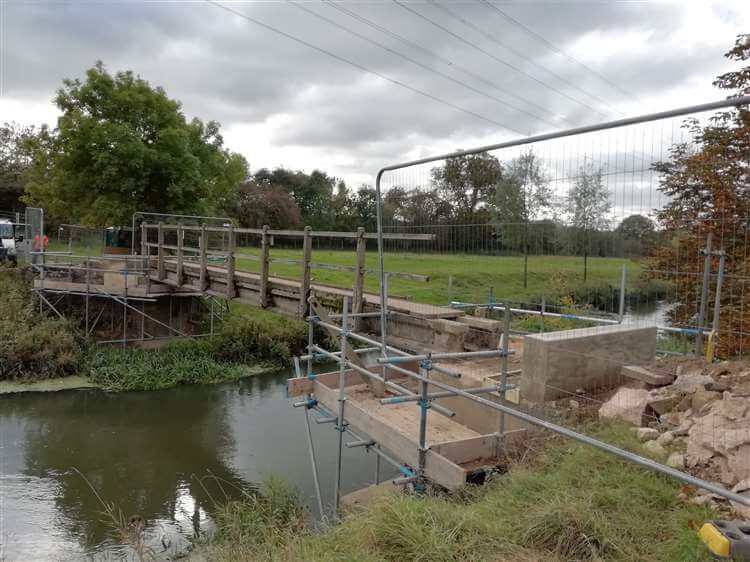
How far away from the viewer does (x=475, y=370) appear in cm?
704

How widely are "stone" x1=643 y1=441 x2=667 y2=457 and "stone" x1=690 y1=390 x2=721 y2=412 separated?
23.7 inches

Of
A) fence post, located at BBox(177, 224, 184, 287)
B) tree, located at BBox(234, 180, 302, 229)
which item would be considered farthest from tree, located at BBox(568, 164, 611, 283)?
tree, located at BBox(234, 180, 302, 229)

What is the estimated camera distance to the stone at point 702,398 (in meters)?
4.40

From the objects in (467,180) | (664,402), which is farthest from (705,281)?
(467,180)

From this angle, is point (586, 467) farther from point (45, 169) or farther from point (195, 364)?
point (45, 169)

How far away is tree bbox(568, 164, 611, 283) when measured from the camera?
14.1ft

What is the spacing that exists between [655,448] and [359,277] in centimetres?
503

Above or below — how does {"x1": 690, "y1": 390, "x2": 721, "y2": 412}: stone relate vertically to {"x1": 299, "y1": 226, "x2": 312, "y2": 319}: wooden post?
below

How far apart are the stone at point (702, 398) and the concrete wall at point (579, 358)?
104 cm

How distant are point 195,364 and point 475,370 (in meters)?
10.5

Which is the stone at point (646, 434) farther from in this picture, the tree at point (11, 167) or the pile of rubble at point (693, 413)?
the tree at point (11, 167)

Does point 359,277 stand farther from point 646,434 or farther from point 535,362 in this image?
point 646,434

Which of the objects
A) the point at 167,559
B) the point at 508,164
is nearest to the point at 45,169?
the point at 167,559

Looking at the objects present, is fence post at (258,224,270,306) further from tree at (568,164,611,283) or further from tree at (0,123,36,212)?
tree at (0,123,36,212)
